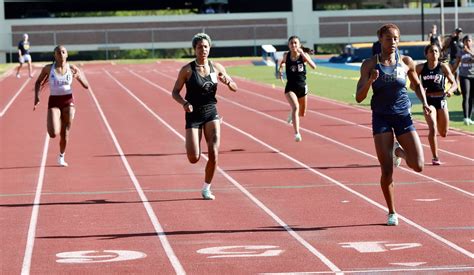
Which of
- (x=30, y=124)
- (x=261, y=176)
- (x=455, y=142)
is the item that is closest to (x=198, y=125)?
(x=261, y=176)

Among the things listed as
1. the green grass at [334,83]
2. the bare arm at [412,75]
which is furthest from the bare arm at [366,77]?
the green grass at [334,83]

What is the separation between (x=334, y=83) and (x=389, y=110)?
31.6m

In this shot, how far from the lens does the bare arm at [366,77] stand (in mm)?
11742

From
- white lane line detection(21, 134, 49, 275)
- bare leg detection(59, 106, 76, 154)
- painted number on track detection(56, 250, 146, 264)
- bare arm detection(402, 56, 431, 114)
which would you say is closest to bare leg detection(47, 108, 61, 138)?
bare leg detection(59, 106, 76, 154)

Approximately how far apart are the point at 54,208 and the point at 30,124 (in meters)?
14.6

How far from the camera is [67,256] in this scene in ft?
34.9

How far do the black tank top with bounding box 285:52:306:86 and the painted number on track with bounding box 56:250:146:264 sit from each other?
1128cm

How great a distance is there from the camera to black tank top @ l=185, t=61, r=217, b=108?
14359 millimetres

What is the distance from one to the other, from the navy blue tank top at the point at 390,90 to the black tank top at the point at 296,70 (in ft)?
31.2

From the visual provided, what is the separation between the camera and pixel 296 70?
21.8m

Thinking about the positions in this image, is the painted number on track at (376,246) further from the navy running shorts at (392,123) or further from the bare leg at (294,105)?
the bare leg at (294,105)

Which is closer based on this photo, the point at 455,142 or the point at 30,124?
the point at 455,142

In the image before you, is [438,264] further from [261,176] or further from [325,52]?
[325,52]

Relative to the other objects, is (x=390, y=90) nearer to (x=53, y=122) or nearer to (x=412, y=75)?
(x=412, y=75)
